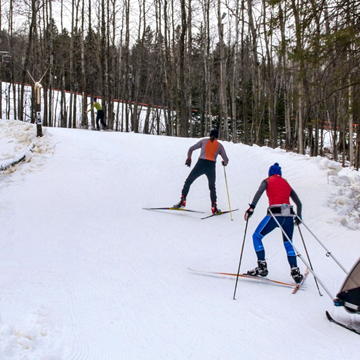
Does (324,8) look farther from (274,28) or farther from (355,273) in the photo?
(355,273)

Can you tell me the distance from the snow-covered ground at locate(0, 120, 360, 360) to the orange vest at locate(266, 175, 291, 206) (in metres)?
1.26

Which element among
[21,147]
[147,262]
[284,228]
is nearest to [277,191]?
[284,228]

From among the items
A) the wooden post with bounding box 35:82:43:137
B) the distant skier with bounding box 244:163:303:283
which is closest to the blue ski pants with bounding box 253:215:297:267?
the distant skier with bounding box 244:163:303:283

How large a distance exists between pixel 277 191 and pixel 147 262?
2.36 m

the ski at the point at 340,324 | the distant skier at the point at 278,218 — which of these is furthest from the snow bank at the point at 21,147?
the ski at the point at 340,324

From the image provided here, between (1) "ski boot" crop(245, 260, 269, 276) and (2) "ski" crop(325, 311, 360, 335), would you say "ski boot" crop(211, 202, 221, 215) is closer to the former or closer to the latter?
(1) "ski boot" crop(245, 260, 269, 276)

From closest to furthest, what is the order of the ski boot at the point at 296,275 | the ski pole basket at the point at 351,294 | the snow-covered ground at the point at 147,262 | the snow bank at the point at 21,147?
the snow-covered ground at the point at 147,262 < the ski pole basket at the point at 351,294 < the ski boot at the point at 296,275 < the snow bank at the point at 21,147

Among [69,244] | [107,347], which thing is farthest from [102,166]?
[107,347]

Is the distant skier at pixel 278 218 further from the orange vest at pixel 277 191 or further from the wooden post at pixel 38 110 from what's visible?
the wooden post at pixel 38 110

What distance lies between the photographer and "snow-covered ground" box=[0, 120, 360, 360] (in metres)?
3.72

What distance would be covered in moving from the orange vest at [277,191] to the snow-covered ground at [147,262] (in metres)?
1.26

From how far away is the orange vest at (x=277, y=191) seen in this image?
548 centimetres

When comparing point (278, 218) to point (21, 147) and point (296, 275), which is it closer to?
point (296, 275)

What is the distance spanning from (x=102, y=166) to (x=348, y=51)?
7.62m
